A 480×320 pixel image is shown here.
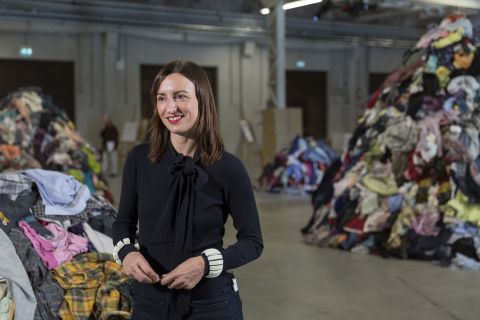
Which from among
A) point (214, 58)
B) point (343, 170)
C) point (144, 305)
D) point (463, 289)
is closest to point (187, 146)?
point (144, 305)

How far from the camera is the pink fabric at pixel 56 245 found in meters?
3.80

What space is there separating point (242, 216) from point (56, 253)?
2.35 metres

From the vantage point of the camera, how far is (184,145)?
1858 millimetres

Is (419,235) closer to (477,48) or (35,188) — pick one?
(477,48)

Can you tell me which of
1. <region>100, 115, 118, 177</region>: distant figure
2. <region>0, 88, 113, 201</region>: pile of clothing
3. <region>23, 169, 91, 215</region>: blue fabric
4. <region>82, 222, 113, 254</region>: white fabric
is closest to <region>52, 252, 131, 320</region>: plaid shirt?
<region>82, 222, 113, 254</region>: white fabric

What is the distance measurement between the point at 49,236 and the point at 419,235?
3.75m

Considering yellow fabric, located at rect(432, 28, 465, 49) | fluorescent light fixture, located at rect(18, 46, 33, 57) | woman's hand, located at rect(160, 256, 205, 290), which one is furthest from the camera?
fluorescent light fixture, located at rect(18, 46, 33, 57)

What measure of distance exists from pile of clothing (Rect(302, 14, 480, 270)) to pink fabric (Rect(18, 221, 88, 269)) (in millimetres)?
3361

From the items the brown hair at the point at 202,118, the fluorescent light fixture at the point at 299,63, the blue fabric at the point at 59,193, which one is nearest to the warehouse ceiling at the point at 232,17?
the fluorescent light fixture at the point at 299,63

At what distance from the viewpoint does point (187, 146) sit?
73.2 inches

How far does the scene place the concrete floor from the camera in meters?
4.49

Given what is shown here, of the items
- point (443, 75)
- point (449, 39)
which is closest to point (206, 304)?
point (443, 75)

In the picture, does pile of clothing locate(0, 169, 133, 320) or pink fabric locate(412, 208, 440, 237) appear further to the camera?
pink fabric locate(412, 208, 440, 237)

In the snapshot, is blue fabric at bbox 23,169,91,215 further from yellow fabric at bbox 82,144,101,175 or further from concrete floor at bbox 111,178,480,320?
yellow fabric at bbox 82,144,101,175
